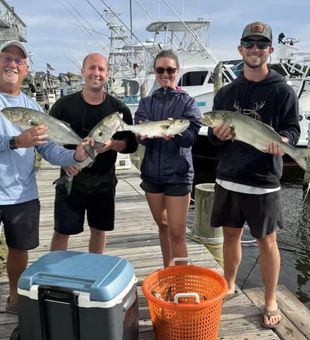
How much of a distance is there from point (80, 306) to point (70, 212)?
4.17 feet

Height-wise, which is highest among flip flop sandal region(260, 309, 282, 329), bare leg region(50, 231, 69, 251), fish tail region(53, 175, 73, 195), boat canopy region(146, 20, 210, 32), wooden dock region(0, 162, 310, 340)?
boat canopy region(146, 20, 210, 32)

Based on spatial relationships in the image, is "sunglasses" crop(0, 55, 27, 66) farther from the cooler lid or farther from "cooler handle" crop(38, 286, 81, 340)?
"cooler handle" crop(38, 286, 81, 340)

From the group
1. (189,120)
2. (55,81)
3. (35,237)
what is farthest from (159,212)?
(55,81)

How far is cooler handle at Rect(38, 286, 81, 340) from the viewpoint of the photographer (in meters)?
2.20

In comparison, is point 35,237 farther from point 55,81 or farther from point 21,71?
point 55,81

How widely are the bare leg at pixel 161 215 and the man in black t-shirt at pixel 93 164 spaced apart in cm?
35

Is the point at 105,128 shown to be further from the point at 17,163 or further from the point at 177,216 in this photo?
the point at 177,216

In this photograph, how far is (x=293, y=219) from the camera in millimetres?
9383

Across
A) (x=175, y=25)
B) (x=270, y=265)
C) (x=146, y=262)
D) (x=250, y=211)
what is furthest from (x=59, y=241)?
(x=175, y=25)

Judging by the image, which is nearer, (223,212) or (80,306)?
(80,306)

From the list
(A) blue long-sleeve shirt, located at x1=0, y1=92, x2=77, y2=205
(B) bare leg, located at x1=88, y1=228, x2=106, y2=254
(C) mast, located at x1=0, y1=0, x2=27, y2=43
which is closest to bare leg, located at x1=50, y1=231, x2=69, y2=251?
(B) bare leg, located at x1=88, y1=228, x2=106, y2=254

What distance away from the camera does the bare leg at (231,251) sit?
3328 millimetres

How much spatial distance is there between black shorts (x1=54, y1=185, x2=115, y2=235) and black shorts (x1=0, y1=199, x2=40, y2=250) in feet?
1.12

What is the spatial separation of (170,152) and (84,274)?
1.37 m
